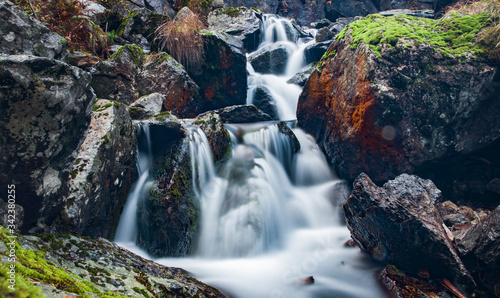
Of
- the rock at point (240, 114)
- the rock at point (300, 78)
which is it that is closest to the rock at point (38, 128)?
the rock at point (240, 114)

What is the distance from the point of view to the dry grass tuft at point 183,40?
9.36 m

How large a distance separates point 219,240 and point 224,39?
7879 millimetres

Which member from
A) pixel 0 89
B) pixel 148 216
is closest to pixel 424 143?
pixel 148 216

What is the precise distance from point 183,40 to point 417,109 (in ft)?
26.0

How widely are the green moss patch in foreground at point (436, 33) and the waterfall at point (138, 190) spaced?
653 cm

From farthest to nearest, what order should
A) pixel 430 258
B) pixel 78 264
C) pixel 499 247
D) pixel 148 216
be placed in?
pixel 148 216 < pixel 430 258 < pixel 499 247 < pixel 78 264

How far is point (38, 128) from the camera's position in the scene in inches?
107

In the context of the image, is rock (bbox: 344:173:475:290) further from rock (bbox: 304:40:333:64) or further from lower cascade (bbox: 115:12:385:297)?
rock (bbox: 304:40:333:64)

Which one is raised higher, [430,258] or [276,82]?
[276,82]

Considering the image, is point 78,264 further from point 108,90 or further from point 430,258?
point 108,90

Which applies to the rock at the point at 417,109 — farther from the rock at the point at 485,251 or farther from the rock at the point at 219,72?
the rock at the point at 219,72

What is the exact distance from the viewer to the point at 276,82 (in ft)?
42.3

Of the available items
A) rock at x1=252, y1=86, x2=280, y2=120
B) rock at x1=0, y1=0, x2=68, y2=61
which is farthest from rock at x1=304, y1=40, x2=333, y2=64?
rock at x1=0, y1=0, x2=68, y2=61

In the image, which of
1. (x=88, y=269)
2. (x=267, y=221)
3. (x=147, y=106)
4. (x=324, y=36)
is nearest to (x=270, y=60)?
(x=324, y=36)
